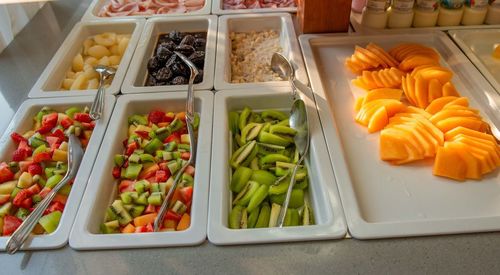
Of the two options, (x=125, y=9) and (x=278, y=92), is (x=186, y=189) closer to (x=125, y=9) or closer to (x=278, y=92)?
(x=278, y=92)

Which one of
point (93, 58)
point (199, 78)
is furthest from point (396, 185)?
point (93, 58)

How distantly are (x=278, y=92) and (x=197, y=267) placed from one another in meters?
0.58

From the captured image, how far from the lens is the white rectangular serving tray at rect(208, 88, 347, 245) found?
699 mm

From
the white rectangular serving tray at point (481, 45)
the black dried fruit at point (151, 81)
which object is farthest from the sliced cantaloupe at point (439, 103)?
the black dried fruit at point (151, 81)

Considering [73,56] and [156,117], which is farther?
[73,56]

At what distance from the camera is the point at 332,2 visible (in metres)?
1.29

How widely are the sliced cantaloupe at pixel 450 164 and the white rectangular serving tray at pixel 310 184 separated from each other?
257 millimetres

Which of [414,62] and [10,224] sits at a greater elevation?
[414,62]

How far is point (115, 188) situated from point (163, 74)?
18.1 inches

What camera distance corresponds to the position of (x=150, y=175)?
0.89 metres

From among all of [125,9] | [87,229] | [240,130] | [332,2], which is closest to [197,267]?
[87,229]

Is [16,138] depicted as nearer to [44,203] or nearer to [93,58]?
[44,203]

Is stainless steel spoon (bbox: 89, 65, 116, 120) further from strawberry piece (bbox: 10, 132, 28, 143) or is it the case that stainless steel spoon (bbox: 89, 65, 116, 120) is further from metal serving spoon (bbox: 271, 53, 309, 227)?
metal serving spoon (bbox: 271, 53, 309, 227)

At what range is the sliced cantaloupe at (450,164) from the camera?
0.83 meters
